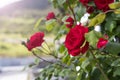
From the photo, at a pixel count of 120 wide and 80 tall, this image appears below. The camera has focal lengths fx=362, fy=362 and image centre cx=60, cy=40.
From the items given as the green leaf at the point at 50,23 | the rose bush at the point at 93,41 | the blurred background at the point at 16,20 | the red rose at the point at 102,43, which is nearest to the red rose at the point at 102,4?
the rose bush at the point at 93,41

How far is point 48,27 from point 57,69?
233 mm

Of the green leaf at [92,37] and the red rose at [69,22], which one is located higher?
the red rose at [69,22]

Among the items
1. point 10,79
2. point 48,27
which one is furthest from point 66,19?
point 10,79

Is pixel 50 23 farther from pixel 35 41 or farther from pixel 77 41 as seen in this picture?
pixel 77 41

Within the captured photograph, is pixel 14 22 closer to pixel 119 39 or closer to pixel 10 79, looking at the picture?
pixel 10 79

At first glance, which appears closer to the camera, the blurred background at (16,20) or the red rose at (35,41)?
the red rose at (35,41)

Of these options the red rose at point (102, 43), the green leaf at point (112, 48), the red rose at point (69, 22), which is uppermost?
the red rose at point (69, 22)

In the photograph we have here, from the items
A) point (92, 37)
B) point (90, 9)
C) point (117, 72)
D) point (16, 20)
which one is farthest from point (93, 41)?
point (16, 20)

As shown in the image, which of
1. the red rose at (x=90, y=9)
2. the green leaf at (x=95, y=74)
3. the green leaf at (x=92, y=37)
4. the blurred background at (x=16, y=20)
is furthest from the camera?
the blurred background at (x=16, y=20)

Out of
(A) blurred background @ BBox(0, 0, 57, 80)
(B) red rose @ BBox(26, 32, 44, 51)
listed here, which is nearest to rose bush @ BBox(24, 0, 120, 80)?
(B) red rose @ BBox(26, 32, 44, 51)

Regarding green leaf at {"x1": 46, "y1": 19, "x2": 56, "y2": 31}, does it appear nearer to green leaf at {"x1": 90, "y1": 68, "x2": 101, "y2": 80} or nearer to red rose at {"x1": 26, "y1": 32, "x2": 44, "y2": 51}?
red rose at {"x1": 26, "y1": 32, "x2": 44, "y2": 51}

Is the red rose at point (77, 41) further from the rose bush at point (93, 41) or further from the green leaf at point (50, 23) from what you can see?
the green leaf at point (50, 23)

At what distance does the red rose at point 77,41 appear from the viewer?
0.98 meters

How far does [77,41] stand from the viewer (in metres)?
0.98
